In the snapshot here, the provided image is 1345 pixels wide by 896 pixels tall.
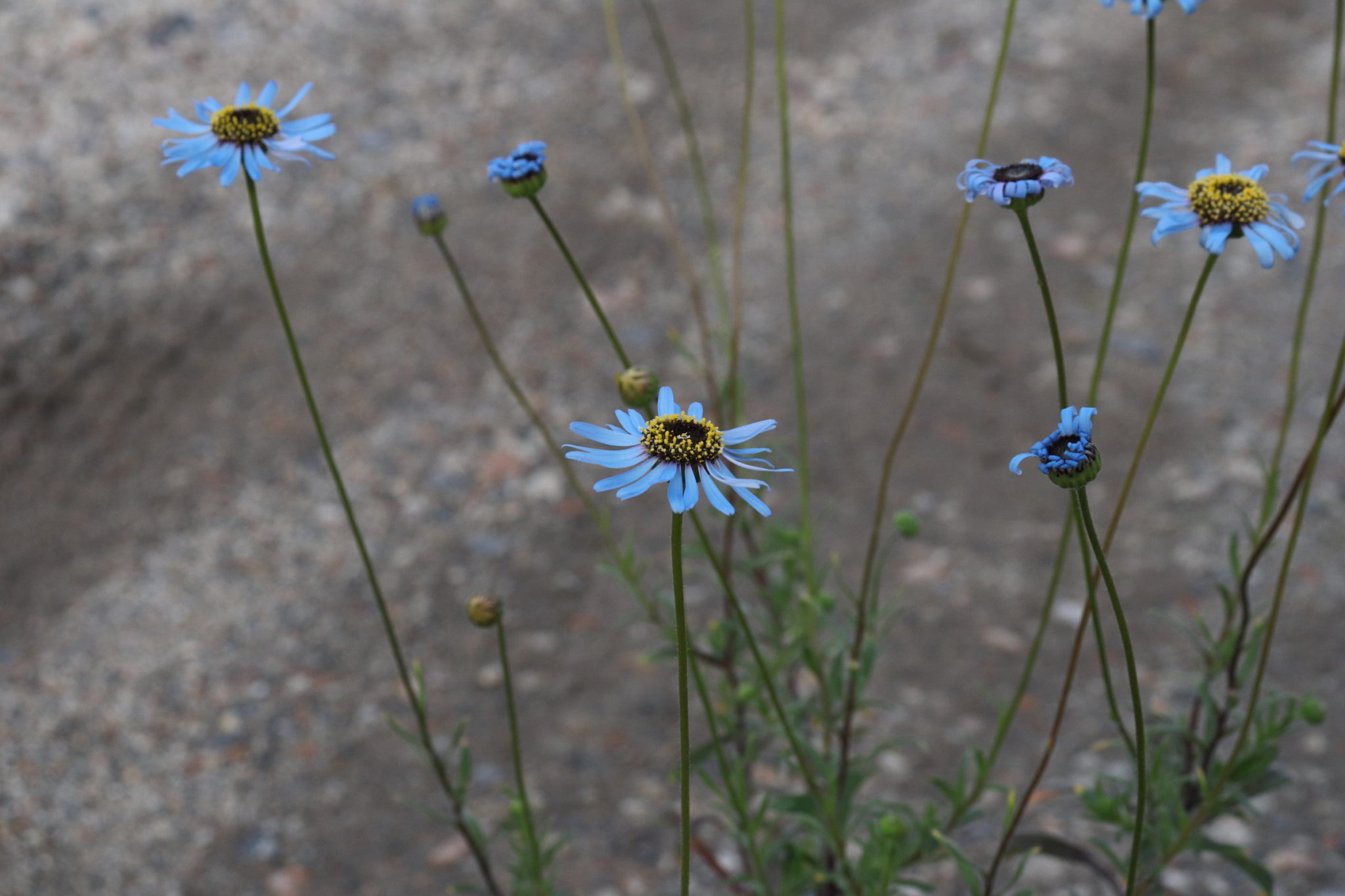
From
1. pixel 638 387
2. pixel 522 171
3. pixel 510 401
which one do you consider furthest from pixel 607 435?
pixel 510 401

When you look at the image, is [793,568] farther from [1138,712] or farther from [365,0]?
[365,0]

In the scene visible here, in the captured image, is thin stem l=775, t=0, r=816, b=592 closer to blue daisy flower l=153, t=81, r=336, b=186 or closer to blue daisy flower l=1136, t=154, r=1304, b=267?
blue daisy flower l=1136, t=154, r=1304, b=267

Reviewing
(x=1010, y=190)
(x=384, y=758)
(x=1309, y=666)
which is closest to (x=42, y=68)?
(x=384, y=758)

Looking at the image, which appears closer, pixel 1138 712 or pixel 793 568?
pixel 1138 712

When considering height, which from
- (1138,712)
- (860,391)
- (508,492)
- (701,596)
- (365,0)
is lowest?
(1138,712)

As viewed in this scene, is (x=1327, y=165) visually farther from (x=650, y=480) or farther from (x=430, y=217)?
(x=430, y=217)

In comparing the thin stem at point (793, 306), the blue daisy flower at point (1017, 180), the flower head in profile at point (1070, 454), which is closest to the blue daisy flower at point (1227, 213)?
the blue daisy flower at point (1017, 180)

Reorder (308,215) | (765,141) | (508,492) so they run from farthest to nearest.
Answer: (765,141), (308,215), (508,492)

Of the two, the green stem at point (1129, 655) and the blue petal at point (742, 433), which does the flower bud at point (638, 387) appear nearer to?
the blue petal at point (742, 433)
